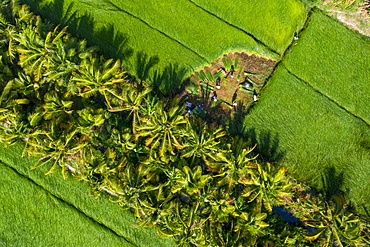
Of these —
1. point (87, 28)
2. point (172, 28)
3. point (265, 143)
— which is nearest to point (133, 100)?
point (172, 28)

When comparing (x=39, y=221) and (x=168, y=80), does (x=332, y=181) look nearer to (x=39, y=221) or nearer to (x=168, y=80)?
(x=168, y=80)

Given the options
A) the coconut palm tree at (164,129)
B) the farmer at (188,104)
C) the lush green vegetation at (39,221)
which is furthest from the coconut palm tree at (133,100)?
the lush green vegetation at (39,221)

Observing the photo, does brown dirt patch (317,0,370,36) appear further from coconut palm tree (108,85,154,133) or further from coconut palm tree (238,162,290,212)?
coconut palm tree (108,85,154,133)

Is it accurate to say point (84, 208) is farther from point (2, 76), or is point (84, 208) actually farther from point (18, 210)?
point (2, 76)

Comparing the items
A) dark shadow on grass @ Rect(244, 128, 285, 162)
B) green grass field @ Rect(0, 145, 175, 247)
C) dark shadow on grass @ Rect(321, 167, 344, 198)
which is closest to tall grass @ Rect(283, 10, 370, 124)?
dark shadow on grass @ Rect(321, 167, 344, 198)

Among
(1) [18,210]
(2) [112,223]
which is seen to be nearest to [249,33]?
(2) [112,223]

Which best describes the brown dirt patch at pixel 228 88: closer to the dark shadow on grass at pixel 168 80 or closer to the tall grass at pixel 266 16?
the dark shadow on grass at pixel 168 80
